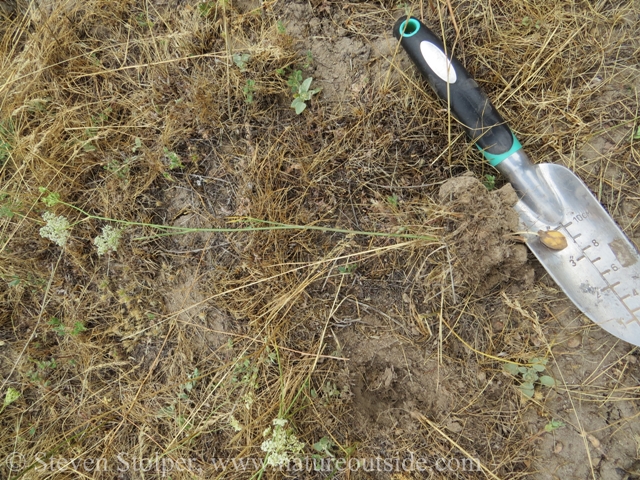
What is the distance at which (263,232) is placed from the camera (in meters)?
1.86

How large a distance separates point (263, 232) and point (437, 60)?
1.03 meters

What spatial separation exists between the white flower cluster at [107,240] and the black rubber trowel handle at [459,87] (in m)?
1.50

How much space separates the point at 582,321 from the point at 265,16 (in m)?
1.97

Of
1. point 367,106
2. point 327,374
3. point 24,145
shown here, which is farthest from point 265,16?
point 327,374

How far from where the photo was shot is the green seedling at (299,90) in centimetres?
186

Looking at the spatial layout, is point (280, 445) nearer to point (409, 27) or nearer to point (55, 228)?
point (55, 228)

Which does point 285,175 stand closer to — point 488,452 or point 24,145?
point 24,145

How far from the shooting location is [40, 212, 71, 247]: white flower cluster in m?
1.81

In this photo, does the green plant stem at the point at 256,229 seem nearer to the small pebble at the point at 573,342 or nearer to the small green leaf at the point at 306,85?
the small green leaf at the point at 306,85

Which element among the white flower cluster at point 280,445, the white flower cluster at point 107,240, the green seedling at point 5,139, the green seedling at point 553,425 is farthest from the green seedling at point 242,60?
the green seedling at point 553,425

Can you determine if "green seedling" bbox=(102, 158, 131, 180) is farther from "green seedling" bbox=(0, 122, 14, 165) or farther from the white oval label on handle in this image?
Result: the white oval label on handle

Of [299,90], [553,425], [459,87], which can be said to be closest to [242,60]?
[299,90]

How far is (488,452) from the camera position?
71.5 inches

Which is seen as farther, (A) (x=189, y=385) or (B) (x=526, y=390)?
(A) (x=189, y=385)
